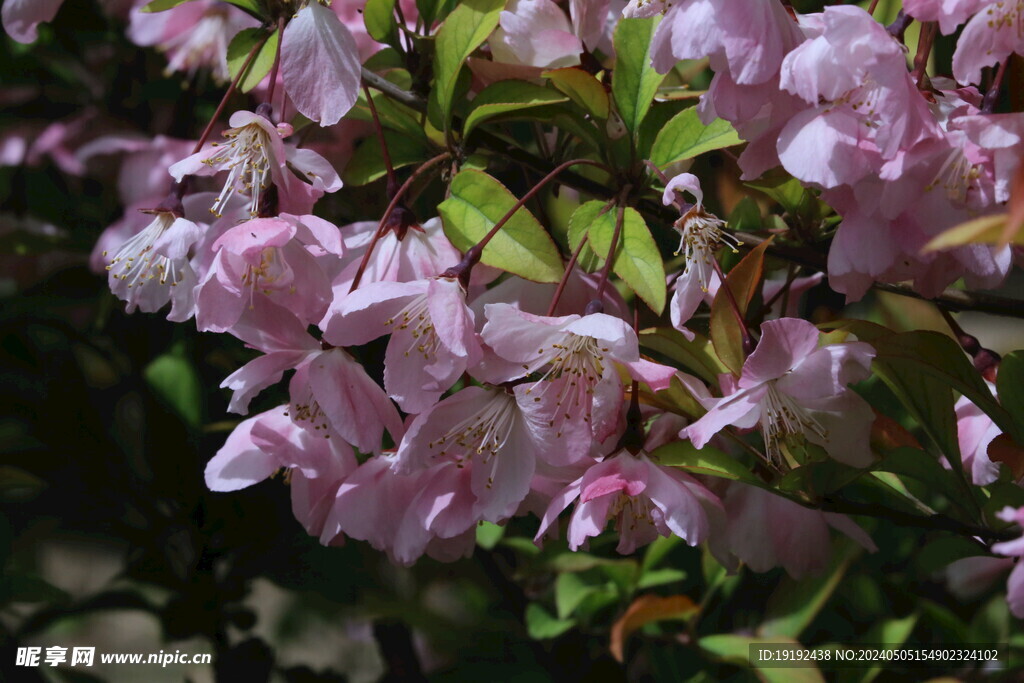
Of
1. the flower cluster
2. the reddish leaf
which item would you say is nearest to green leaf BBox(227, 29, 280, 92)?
the flower cluster

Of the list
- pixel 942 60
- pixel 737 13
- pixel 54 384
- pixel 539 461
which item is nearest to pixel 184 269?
pixel 539 461

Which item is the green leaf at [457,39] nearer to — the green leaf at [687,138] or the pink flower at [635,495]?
the green leaf at [687,138]

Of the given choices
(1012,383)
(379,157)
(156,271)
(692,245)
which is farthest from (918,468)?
(156,271)

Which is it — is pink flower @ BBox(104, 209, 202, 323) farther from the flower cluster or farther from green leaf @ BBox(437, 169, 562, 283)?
green leaf @ BBox(437, 169, 562, 283)

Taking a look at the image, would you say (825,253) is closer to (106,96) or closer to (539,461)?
(539,461)

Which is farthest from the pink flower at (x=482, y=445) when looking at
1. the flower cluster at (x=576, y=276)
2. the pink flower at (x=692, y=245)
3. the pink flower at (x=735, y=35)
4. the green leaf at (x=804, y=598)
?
the green leaf at (x=804, y=598)

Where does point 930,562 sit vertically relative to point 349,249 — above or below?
below
